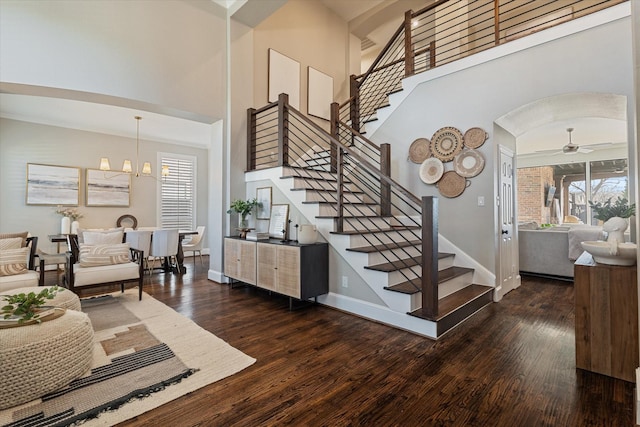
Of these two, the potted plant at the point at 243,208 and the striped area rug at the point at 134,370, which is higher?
the potted plant at the point at 243,208

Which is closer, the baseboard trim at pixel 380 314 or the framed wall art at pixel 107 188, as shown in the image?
the baseboard trim at pixel 380 314

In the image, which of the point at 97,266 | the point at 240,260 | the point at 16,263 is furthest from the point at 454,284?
the point at 16,263

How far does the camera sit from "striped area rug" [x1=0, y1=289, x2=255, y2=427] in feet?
5.63

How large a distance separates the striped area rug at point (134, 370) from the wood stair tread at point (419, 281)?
1.56m

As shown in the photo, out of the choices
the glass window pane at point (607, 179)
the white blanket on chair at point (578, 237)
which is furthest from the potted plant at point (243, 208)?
the glass window pane at point (607, 179)

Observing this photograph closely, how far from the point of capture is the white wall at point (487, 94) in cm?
319

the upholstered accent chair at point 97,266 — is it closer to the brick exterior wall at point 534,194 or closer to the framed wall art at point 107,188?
the framed wall art at point 107,188

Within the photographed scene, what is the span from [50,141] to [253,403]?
24.0ft

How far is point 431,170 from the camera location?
174 inches

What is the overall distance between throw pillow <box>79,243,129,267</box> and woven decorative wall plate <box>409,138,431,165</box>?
14.3 feet

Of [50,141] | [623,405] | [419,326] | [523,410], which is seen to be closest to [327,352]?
[419,326]

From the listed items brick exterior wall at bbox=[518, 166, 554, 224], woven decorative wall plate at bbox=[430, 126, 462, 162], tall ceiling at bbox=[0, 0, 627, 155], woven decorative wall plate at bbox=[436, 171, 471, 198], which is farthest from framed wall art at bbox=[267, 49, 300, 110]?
brick exterior wall at bbox=[518, 166, 554, 224]

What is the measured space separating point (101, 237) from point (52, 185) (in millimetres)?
3406

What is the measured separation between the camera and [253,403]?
183cm
